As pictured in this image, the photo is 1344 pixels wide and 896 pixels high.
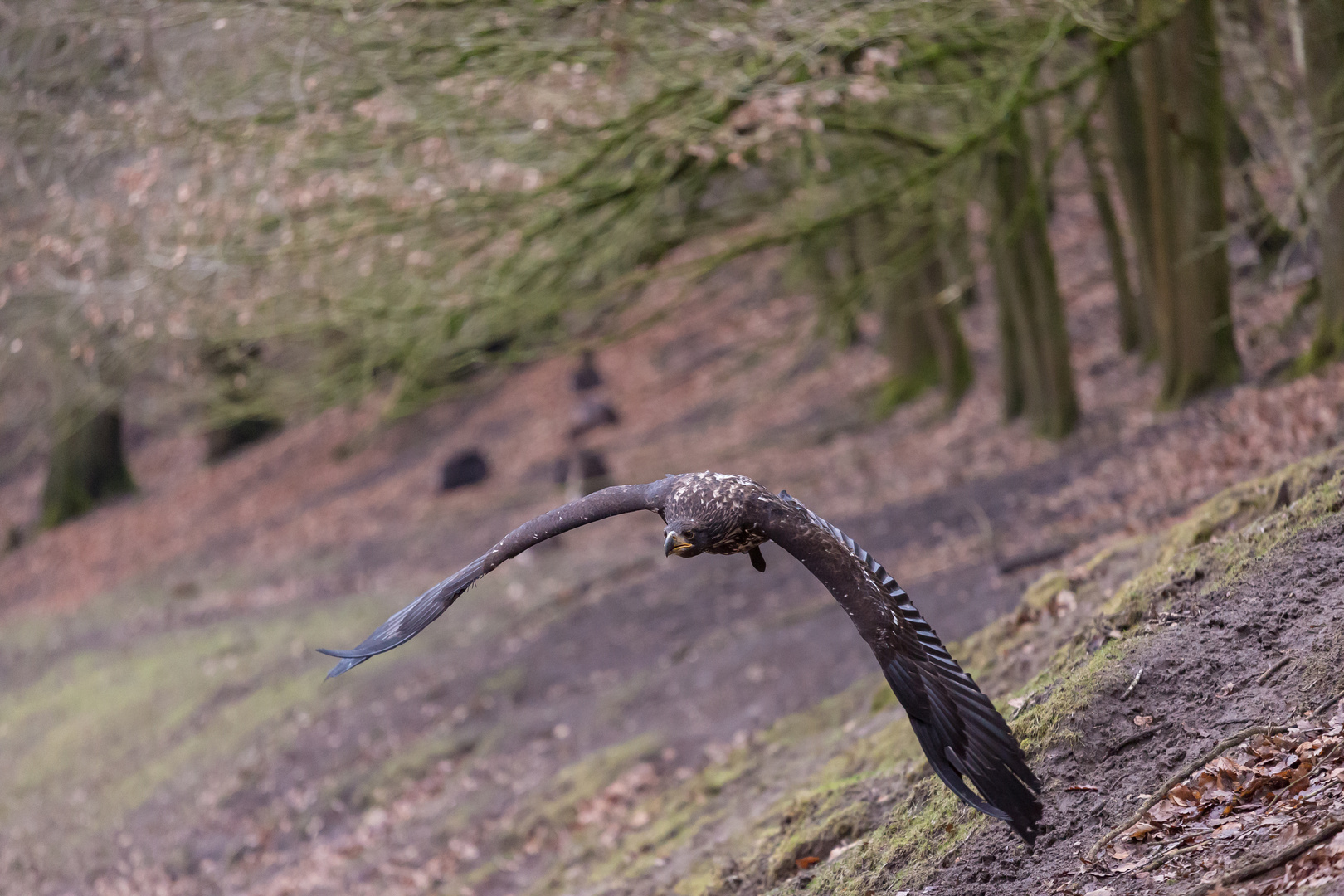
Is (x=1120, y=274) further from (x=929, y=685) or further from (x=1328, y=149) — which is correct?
(x=929, y=685)

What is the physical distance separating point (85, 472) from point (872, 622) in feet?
78.6

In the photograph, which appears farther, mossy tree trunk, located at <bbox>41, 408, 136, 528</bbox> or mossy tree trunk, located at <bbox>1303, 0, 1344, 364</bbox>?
mossy tree trunk, located at <bbox>41, 408, 136, 528</bbox>

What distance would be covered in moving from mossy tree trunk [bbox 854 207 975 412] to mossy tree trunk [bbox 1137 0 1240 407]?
125 inches

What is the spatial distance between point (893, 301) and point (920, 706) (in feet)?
37.8

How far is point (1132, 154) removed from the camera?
10.5 metres

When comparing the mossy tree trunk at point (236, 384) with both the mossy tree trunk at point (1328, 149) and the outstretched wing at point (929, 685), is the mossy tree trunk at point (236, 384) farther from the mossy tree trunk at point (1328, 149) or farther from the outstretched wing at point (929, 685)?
the mossy tree trunk at point (1328, 149)

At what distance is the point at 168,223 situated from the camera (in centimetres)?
976

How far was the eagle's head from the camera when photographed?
4.26 m

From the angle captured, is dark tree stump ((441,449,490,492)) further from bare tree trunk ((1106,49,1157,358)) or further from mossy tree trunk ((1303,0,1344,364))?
mossy tree trunk ((1303,0,1344,364))

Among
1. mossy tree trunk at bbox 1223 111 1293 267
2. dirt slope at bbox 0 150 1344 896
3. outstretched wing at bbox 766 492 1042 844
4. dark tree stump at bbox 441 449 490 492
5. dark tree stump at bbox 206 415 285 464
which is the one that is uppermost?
outstretched wing at bbox 766 492 1042 844

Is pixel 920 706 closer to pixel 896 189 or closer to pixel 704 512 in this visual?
pixel 704 512

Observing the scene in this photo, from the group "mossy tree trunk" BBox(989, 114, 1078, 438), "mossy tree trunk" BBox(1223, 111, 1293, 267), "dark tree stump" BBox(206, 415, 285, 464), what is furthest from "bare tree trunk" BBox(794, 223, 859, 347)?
"dark tree stump" BBox(206, 415, 285, 464)

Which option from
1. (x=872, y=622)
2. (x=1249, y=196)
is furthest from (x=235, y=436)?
(x=872, y=622)

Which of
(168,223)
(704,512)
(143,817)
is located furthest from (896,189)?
(143,817)
